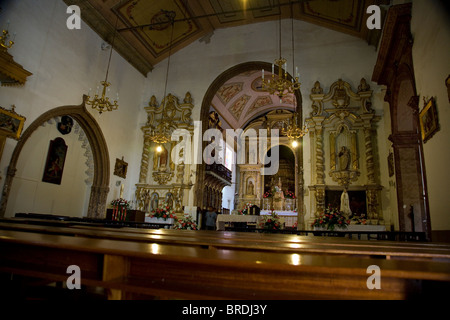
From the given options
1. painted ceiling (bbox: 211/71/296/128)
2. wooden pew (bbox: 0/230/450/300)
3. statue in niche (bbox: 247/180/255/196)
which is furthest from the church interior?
statue in niche (bbox: 247/180/255/196)

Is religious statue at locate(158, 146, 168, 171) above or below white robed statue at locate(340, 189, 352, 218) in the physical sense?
above

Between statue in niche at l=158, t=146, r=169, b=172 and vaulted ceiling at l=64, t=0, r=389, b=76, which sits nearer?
vaulted ceiling at l=64, t=0, r=389, b=76

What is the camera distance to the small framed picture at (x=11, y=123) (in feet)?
21.4

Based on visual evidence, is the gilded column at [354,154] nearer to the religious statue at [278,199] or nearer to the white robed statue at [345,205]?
the white robed statue at [345,205]

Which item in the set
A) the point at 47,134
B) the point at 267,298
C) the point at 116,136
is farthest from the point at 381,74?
the point at 47,134

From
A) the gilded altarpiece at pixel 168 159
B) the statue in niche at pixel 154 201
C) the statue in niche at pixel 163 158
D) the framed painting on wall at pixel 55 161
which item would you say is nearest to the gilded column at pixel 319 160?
the gilded altarpiece at pixel 168 159

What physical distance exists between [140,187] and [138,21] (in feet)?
20.9

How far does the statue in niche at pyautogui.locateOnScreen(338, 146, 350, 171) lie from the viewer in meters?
9.41

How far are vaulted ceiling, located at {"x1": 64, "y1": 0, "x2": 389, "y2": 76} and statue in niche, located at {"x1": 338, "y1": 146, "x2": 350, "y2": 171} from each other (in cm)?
405

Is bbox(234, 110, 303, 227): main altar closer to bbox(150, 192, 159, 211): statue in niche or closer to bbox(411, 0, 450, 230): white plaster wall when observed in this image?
bbox(150, 192, 159, 211): statue in niche

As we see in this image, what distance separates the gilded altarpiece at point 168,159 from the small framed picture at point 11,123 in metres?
4.71

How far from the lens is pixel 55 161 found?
8938 millimetres

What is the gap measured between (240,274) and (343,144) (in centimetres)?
939

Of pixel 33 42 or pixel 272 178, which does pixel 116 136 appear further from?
pixel 272 178
